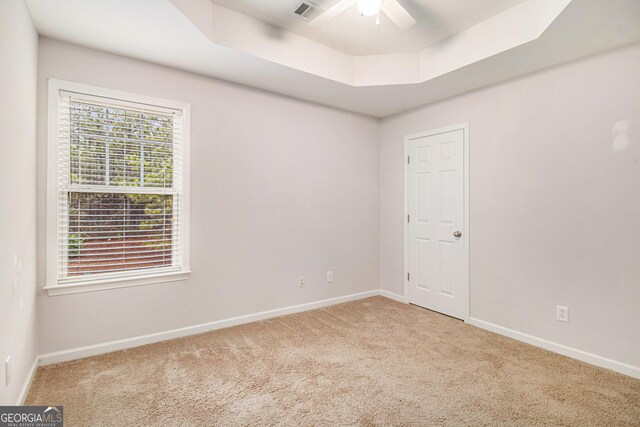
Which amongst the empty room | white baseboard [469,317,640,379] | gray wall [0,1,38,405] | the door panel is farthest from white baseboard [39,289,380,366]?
white baseboard [469,317,640,379]

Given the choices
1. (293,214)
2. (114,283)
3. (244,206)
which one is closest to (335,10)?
(244,206)

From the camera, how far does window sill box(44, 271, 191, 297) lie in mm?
2420

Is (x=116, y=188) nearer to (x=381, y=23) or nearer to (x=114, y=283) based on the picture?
(x=114, y=283)

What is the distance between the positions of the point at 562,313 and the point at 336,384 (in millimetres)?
2005

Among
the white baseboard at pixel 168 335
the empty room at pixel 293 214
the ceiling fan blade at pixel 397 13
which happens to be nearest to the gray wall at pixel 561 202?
the empty room at pixel 293 214

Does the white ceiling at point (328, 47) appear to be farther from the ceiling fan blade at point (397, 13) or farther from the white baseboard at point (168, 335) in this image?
the white baseboard at point (168, 335)

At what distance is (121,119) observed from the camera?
8.77 feet

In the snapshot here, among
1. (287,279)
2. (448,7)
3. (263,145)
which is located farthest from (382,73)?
(287,279)

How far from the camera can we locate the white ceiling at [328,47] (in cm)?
205

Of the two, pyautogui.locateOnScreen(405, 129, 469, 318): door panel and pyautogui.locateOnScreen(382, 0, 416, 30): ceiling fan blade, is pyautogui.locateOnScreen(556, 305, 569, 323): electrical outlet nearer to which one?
pyautogui.locateOnScreen(405, 129, 469, 318): door panel

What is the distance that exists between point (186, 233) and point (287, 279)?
1.21 m

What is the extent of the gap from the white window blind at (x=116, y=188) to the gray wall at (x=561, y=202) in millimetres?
2958

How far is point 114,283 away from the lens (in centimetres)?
262

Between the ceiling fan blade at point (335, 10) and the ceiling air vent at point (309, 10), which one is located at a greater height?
the ceiling air vent at point (309, 10)
